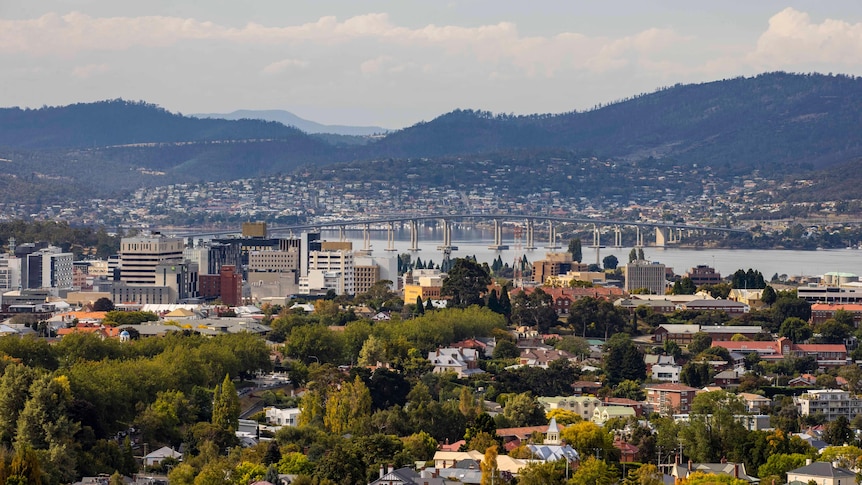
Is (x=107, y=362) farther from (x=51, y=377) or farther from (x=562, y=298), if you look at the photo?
(x=562, y=298)

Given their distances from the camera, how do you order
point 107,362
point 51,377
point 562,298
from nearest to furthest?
point 51,377, point 107,362, point 562,298

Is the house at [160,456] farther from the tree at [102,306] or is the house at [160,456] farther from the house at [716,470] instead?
the tree at [102,306]

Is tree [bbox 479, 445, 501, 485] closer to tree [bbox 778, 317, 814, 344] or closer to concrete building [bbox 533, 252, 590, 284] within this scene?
tree [bbox 778, 317, 814, 344]

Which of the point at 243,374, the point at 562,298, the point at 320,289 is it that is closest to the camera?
the point at 243,374

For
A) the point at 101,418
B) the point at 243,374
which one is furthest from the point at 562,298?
the point at 101,418

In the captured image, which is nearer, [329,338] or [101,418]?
[101,418]

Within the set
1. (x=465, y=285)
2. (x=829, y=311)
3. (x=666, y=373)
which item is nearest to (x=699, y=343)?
(x=666, y=373)

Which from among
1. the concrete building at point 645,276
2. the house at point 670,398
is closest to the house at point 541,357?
the house at point 670,398

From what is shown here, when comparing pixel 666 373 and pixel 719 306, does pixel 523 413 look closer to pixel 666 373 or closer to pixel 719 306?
pixel 666 373
